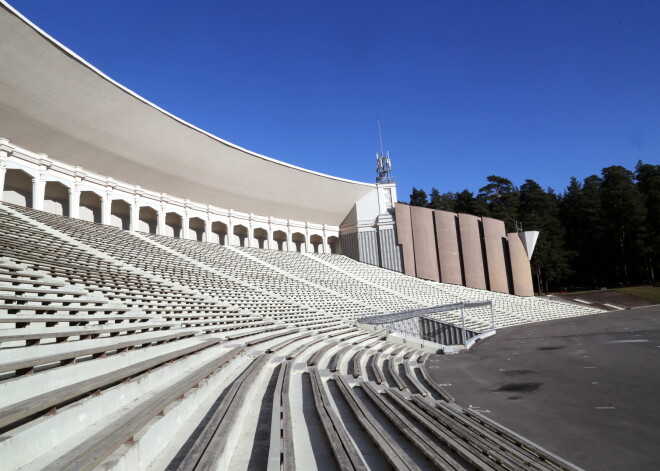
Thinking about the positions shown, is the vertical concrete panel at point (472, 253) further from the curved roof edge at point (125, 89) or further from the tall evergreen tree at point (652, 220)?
the tall evergreen tree at point (652, 220)

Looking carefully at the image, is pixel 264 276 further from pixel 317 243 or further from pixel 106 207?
pixel 317 243

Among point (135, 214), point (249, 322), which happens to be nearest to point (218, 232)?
point (135, 214)

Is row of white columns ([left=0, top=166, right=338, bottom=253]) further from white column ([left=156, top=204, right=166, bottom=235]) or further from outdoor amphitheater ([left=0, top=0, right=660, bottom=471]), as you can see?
outdoor amphitheater ([left=0, top=0, right=660, bottom=471])

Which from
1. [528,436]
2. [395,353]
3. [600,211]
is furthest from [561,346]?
[600,211]

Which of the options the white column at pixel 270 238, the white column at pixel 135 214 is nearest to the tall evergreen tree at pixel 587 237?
the white column at pixel 270 238

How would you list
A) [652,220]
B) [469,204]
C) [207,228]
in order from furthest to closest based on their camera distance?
[469,204]
[652,220]
[207,228]

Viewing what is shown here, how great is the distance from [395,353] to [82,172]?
2123 centimetres

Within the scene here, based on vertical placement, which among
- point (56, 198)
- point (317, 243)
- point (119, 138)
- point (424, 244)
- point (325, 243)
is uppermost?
point (119, 138)

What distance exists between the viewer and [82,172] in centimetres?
2398

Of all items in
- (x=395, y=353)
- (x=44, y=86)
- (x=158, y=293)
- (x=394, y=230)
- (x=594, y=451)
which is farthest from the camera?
(x=394, y=230)

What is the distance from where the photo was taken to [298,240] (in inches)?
1657

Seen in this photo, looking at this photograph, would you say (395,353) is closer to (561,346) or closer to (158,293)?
(561,346)

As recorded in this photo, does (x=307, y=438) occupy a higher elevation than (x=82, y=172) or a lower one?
lower

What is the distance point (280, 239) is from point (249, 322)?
89.5 feet
